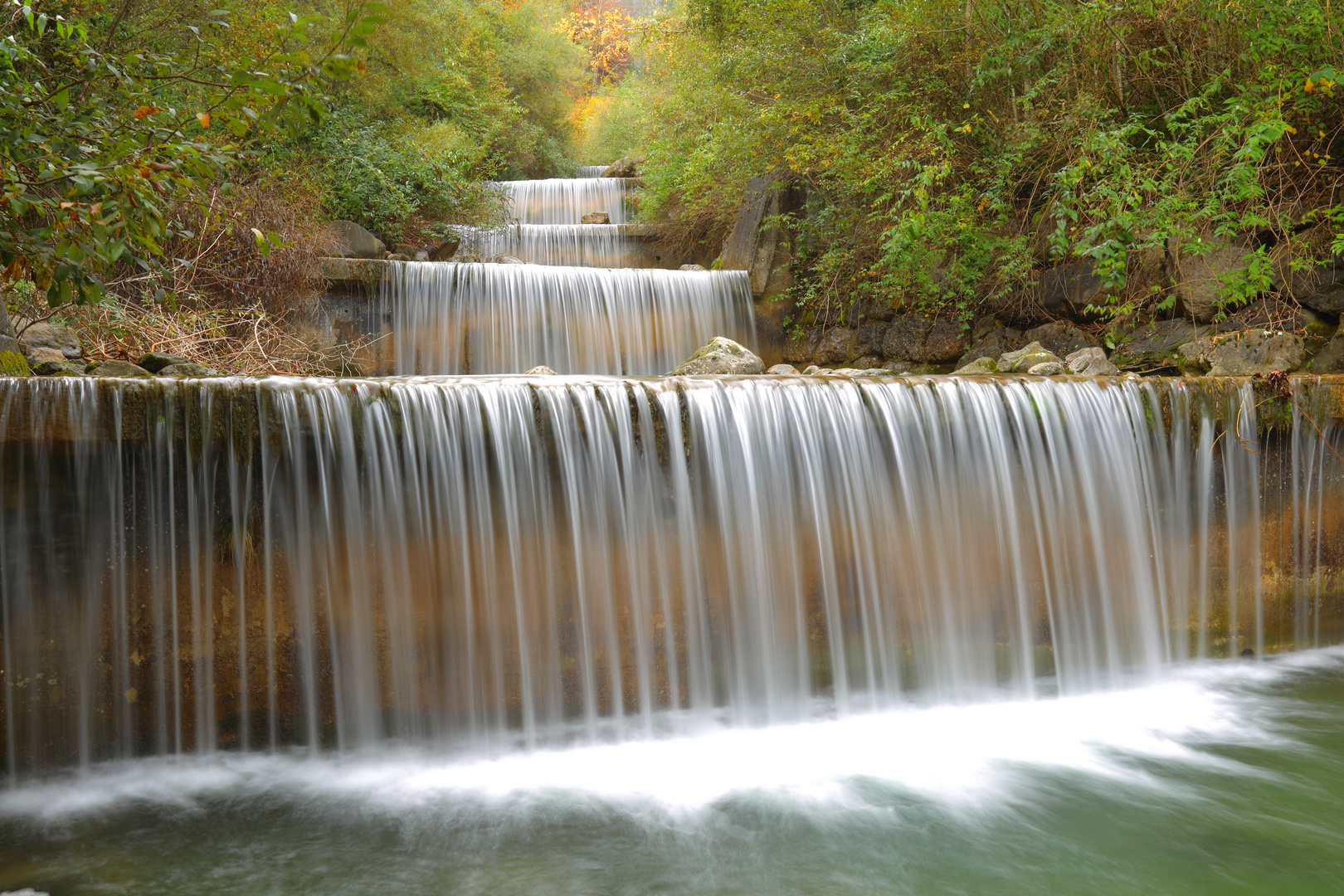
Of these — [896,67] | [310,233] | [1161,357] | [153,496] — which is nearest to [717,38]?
[896,67]

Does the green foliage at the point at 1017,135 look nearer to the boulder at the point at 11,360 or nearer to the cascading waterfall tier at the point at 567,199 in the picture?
the cascading waterfall tier at the point at 567,199

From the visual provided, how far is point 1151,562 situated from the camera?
5492mm

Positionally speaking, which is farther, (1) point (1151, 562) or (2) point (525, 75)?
(2) point (525, 75)

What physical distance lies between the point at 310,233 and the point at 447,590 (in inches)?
245

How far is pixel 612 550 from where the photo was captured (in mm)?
4684

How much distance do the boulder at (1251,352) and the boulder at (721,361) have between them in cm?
391

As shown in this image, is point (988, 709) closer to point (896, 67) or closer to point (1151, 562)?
point (1151, 562)

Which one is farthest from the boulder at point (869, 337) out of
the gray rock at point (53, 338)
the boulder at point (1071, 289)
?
the gray rock at point (53, 338)

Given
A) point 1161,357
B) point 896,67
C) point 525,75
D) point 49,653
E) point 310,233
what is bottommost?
point 49,653

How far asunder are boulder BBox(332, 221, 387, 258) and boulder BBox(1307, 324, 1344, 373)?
33.1 ft

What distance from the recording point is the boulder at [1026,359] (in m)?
7.13

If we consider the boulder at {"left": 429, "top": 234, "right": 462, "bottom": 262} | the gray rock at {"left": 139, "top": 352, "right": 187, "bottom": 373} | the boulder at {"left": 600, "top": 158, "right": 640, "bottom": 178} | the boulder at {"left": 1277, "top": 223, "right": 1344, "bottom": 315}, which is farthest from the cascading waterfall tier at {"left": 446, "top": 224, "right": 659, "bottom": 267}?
the boulder at {"left": 1277, "top": 223, "right": 1344, "bottom": 315}

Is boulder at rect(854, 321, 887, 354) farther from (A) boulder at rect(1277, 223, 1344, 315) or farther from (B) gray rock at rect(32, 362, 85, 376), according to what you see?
(B) gray rock at rect(32, 362, 85, 376)

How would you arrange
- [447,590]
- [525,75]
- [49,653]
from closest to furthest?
[49,653] → [447,590] → [525,75]
